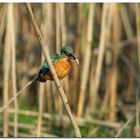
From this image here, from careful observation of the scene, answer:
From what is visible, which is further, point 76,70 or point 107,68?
point 107,68

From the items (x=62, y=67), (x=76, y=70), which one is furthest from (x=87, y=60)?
(x=62, y=67)

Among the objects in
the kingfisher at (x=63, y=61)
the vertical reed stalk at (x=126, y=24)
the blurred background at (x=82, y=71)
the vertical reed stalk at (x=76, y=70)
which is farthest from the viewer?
the vertical reed stalk at (x=126, y=24)

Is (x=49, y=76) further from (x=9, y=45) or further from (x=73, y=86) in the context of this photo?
(x=73, y=86)

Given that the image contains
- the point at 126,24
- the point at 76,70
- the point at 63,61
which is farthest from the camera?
the point at 126,24

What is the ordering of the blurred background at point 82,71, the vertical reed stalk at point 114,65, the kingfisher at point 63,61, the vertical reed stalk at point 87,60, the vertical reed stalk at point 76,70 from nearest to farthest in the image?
the kingfisher at point 63,61
the vertical reed stalk at point 87,60
the blurred background at point 82,71
the vertical reed stalk at point 114,65
the vertical reed stalk at point 76,70

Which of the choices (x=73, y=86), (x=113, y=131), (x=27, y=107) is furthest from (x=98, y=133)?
(x=27, y=107)

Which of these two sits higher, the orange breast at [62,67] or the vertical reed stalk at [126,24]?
the vertical reed stalk at [126,24]

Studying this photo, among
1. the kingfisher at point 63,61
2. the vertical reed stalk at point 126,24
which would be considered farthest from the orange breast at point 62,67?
the vertical reed stalk at point 126,24

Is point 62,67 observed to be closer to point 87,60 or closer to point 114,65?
point 87,60

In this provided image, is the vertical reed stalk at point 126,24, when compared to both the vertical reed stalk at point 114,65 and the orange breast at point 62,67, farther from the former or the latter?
the orange breast at point 62,67
